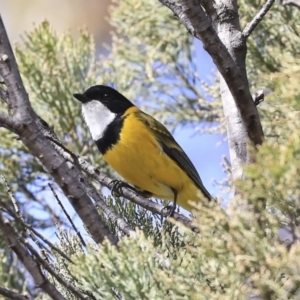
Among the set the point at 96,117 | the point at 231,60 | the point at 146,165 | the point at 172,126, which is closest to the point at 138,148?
the point at 146,165

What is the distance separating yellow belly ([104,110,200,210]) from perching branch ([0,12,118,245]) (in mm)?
1326

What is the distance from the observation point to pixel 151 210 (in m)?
1.98

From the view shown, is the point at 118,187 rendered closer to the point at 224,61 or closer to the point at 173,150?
the point at 173,150

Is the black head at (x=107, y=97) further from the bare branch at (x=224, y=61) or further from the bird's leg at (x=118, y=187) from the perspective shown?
the bare branch at (x=224, y=61)

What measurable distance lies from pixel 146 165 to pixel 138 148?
62mm

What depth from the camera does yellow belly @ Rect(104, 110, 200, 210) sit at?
2549mm

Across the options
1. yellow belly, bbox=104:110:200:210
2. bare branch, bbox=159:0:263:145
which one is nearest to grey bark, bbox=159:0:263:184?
bare branch, bbox=159:0:263:145

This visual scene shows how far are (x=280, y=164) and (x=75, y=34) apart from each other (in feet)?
10.7

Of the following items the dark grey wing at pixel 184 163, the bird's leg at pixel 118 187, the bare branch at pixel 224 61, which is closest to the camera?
the bare branch at pixel 224 61

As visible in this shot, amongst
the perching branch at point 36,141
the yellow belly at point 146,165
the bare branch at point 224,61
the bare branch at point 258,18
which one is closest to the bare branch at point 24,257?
the perching branch at point 36,141

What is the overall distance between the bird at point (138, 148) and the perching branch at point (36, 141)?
1.34 m

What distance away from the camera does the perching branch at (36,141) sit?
1.16 metres

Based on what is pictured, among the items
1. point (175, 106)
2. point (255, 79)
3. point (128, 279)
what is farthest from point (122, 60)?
point (128, 279)

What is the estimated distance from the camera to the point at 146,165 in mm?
2578
